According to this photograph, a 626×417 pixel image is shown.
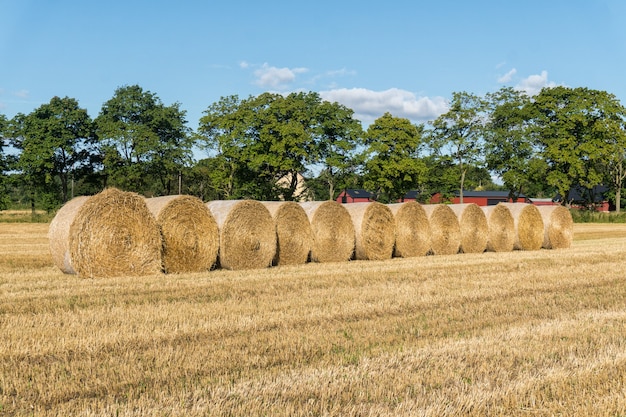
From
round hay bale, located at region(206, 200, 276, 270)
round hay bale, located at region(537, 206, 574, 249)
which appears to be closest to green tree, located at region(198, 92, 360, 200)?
round hay bale, located at region(537, 206, 574, 249)

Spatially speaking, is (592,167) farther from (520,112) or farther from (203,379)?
(203,379)

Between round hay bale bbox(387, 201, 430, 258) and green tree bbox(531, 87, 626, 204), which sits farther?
green tree bbox(531, 87, 626, 204)

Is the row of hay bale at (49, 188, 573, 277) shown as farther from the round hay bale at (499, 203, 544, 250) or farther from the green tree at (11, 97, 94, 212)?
the green tree at (11, 97, 94, 212)

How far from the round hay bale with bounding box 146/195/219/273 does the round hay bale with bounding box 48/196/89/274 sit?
168 cm

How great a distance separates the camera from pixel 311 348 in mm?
6531

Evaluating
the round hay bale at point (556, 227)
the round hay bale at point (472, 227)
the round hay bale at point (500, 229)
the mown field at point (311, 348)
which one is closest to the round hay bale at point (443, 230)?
the round hay bale at point (472, 227)

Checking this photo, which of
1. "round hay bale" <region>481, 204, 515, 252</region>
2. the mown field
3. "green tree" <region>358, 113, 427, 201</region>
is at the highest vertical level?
"green tree" <region>358, 113, 427, 201</region>

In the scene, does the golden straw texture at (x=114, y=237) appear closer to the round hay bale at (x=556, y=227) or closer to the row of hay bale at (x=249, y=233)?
the row of hay bale at (x=249, y=233)

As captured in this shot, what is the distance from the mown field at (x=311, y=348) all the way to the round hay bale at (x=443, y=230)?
27.4 feet

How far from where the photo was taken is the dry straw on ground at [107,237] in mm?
12656

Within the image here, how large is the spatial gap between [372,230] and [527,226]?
7.68 meters

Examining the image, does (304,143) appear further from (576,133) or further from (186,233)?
(186,233)

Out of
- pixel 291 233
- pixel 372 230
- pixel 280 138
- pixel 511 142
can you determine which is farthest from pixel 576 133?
pixel 291 233

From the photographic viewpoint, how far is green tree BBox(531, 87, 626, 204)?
53281mm
